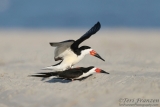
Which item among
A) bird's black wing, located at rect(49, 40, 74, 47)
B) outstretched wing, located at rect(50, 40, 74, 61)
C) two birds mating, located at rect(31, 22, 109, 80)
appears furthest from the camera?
outstretched wing, located at rect(50, 40, 74, 61)

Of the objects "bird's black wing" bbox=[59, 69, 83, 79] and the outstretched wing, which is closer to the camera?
"bird's black wing" bbox=[59, 69, 83, 79]

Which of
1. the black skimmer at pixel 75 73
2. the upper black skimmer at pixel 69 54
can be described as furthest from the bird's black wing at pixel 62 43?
the black skimmer at pixel 75 73

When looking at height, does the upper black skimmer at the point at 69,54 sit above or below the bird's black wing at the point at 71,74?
above

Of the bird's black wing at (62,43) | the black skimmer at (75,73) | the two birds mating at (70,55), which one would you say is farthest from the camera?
the two birds mating at (70,55)

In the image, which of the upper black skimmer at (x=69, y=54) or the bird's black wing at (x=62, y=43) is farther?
the upper black skimmer at (x=69, y=54)

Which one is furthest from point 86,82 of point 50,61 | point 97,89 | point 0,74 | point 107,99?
point 50,61

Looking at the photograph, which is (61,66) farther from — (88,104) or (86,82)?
(88,104)

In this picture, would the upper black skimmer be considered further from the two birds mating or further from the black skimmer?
the black skimmer

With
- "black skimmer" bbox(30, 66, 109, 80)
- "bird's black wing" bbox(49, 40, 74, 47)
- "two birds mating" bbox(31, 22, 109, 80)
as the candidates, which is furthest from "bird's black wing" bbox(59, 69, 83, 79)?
"bird's black wing" bbox(49, 40, 74, 47)

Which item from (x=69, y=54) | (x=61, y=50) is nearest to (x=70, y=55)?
(x=69, y=54)

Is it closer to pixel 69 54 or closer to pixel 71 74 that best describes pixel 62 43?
pixel 69 54

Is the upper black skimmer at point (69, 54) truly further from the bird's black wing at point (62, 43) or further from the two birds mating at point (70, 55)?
the bird's black wing at point (62, 43)

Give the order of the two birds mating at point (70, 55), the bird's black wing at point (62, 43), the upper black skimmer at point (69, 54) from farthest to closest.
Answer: the upper black skimmer at point (69, 54)
the two birds mating at point (70, 55)
the bird's black wing at point (62, 43)

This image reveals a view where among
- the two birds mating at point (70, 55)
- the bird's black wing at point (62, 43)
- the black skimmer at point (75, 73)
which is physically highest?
the bird's black wing at point (62, 43)
